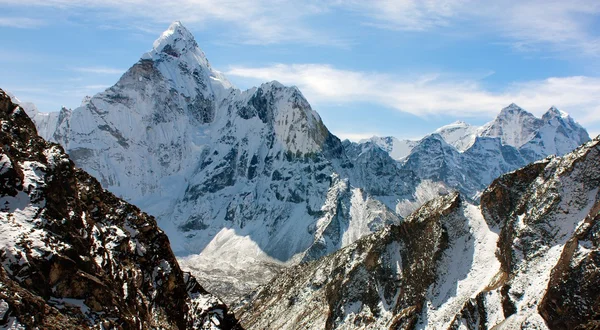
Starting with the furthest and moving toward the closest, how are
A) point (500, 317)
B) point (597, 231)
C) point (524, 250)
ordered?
point (524, 250) < point (500, 317) < point (597, 231)

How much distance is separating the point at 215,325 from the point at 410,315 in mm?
57028

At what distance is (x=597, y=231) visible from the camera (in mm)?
77562

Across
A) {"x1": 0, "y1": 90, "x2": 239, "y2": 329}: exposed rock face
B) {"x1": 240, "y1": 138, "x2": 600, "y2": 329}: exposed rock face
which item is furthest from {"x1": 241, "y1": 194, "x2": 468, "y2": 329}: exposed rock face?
{"x1": 0, "y1": 90, "x2": 239, "y2": 329}: exposed rock face

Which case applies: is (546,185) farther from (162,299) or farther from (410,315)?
(162,299)

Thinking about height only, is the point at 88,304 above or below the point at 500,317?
above

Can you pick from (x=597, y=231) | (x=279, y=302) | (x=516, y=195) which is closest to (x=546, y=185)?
(x=516, y=195)

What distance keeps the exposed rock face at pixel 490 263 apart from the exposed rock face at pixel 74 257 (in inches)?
1839

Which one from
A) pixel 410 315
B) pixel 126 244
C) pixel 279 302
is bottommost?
pixel 279 302

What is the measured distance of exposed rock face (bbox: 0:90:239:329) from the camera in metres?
39.9

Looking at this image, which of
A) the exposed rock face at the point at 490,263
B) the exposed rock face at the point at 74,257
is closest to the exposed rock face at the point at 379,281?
the exposed rock face at the point at 490,263

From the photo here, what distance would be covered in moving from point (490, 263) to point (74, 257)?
80926 mm

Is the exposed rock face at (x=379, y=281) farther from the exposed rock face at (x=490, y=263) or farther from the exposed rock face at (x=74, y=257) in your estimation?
the exposed rock face at (x=74, y=257)

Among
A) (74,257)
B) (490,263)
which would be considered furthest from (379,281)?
(74,257)

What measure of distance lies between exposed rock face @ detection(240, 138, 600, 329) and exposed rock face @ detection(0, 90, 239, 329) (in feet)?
153
